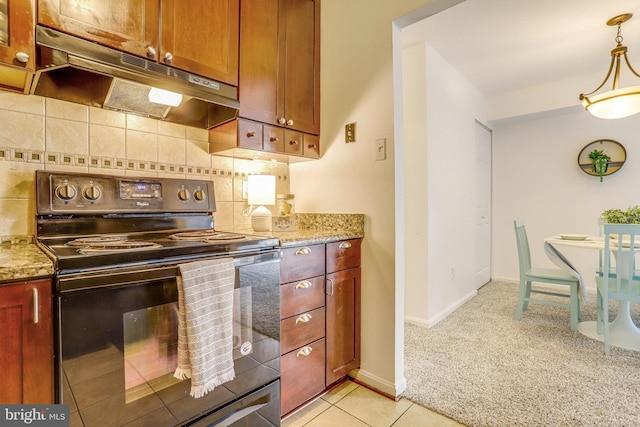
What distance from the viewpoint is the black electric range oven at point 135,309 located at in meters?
0.86

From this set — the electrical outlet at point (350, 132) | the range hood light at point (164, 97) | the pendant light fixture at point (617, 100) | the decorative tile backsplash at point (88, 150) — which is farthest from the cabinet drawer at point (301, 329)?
the pendant light fixture at point (617, 100)

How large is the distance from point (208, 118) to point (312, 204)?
0.85m

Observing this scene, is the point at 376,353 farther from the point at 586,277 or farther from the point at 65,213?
the point at 586,277

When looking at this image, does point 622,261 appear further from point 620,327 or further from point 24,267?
point 24,267

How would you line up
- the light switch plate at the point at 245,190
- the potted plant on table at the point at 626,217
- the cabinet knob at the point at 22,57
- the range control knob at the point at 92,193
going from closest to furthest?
1. the cabinet knob at the point at 22,57
2. the range control knob at the point at 92,193
3. the light switch plate at the point at 245,190
4. the potted plant on table at the point at 626,217

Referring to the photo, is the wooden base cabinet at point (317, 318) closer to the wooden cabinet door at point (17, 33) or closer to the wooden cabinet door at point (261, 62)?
the wooden cabinet door at point (261, 62)

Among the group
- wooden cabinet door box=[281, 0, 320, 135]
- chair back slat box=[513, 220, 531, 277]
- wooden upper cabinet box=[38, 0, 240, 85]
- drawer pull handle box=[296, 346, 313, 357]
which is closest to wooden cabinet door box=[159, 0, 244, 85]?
wooden upper cabinet box=[38, 0, 240, 85]

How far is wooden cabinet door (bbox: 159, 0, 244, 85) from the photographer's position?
4.38ft

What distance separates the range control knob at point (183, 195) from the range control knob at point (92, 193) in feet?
1.17

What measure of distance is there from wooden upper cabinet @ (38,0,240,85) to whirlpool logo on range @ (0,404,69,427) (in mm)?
1208

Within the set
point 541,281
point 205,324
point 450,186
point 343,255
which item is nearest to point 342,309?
point 343,255

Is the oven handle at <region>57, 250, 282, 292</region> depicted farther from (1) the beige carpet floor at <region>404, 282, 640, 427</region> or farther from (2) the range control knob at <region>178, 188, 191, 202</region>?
(1) the beige carpet floor at <region>404, 282, 640, 427</region>

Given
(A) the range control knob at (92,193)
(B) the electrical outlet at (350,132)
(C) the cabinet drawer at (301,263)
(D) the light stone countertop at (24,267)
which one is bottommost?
(C) the cabinet drawer at (301,263)

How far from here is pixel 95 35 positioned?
3.75ft
